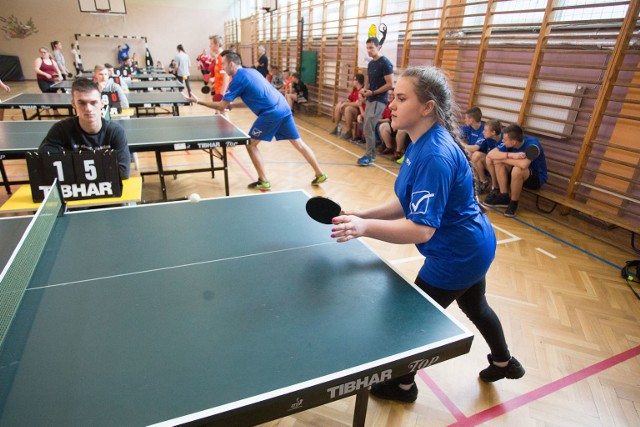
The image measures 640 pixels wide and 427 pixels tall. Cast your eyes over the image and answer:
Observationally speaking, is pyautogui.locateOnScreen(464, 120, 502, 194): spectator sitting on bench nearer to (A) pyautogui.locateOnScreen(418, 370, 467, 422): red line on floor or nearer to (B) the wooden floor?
(B) the wooden floor

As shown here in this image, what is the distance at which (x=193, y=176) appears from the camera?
5.45 meters

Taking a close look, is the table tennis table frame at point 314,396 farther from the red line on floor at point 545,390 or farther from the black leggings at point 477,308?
the red line on floor at point 545,390

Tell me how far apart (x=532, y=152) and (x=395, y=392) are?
12.1ft

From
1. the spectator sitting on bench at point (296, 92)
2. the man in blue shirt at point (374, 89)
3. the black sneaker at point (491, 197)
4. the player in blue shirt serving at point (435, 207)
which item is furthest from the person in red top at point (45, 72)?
the player in blue shirt serving at point (435, 207)

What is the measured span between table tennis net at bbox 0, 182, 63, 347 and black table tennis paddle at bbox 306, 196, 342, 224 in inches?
44.7

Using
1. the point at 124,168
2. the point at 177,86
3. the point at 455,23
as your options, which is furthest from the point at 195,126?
the point at 177,86

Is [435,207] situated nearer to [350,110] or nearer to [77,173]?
[77,173]

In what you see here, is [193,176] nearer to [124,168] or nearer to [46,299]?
[124,168]

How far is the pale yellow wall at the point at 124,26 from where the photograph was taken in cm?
1728

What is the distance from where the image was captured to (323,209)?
1734 millimetres

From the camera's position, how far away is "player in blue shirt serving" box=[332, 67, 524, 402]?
1391 mm

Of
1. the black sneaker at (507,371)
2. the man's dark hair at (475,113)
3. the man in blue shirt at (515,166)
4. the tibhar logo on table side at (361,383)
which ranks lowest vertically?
the black sneaker at (507,371)

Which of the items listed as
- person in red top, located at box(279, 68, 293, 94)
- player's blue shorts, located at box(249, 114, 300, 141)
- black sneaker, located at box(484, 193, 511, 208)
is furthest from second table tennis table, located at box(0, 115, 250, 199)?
person in red top, located at box(279, 68, 293, 94)

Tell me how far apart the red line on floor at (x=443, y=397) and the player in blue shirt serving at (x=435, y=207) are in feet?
2.11
